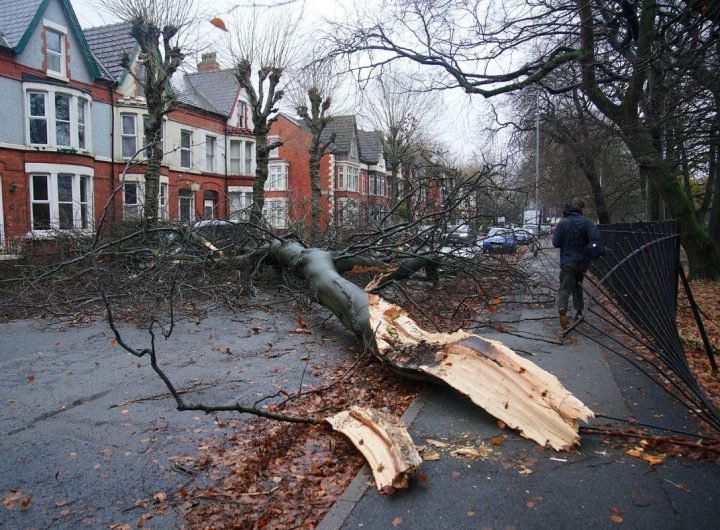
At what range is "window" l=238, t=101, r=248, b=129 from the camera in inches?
1312

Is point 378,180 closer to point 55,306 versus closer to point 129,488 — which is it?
point 55,306

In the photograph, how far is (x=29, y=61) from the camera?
19375 mm

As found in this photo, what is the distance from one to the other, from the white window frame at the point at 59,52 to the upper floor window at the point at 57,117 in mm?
724

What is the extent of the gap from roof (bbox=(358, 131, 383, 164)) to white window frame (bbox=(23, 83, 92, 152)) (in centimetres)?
3060

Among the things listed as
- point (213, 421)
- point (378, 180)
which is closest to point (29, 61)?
point (213, 421)

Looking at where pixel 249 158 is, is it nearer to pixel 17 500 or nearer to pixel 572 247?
pixel 572 247

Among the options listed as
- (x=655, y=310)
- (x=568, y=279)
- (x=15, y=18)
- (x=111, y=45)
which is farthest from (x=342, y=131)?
(x=655, y=310)

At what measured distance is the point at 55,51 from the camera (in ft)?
67.3

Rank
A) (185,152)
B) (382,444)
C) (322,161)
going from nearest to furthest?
(382,444)
(185,152)
(322,161)

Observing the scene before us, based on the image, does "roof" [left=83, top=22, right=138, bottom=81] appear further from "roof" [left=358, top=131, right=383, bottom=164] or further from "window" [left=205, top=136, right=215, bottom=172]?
"roof" [left=358, top=131, right=383, bottom=164]

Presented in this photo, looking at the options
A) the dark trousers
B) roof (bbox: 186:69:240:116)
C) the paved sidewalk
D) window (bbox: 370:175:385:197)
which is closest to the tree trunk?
the paved sidewalk

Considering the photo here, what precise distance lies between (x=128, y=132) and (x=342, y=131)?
989 inches

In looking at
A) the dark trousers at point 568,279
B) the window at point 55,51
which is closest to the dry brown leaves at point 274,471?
the dark trousers at point 568,279

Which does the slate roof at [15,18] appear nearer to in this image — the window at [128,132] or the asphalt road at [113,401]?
the window at [128,132]
